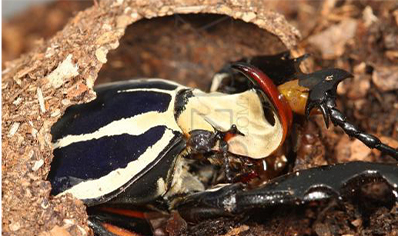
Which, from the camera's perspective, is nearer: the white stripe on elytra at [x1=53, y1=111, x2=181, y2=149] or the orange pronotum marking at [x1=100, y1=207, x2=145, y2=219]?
the white stripe on elytra at [x1=53, y1=111, x2=181, y2=149]

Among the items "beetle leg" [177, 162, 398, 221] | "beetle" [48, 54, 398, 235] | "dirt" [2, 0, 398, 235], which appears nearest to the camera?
"beetle leg" [177, 162, 398, 221]

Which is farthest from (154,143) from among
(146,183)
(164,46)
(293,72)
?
(164,46)

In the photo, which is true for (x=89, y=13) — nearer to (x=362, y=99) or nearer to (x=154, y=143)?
(x=154, y=143)

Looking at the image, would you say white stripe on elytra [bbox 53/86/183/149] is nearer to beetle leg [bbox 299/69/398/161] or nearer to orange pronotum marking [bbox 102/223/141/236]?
orange pronotum marking [bbox 102/223/141/236]

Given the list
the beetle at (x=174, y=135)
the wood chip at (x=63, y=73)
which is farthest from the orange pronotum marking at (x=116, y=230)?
the wood chip at (x=63, y=73)

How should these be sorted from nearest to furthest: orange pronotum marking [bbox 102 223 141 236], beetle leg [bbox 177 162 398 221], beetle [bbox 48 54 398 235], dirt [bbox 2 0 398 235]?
beetle leg [bbox 177 162 398 221], dirt [bbox 2 0 398 235], beetle [bbox 48 54 398 235], orange pronotum marking [bbox 102 223 141 236]

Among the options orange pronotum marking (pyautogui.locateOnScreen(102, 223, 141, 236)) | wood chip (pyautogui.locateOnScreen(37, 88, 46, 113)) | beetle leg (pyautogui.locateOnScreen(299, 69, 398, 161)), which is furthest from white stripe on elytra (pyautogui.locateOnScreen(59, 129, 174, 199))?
beetle leg (pyautogui.locateOnScreen(299, 69, 398, 161))
